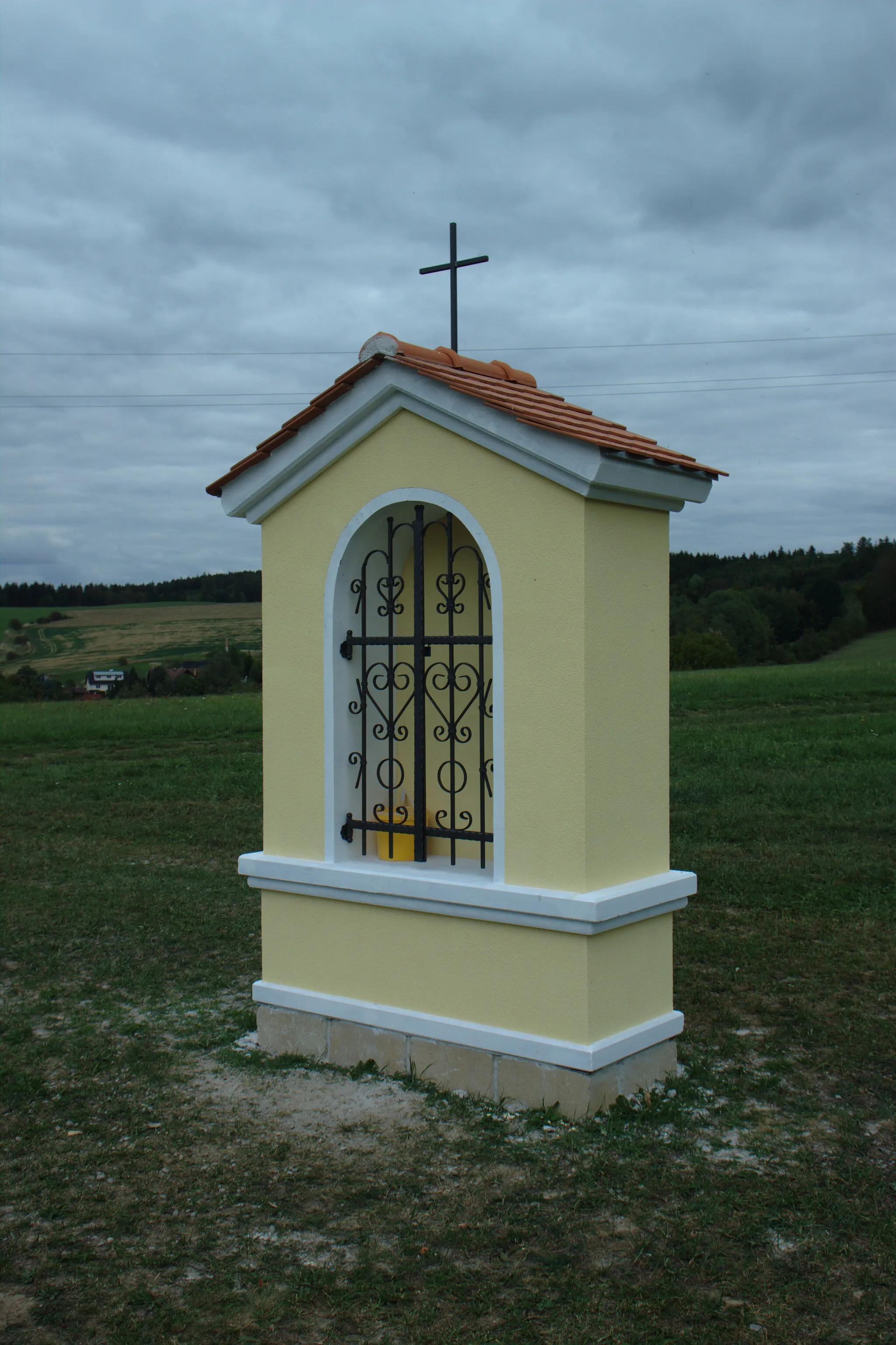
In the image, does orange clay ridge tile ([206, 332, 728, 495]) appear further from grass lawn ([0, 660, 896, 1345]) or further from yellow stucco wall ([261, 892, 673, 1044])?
grass lawn ([0, 660, 896, 1345])

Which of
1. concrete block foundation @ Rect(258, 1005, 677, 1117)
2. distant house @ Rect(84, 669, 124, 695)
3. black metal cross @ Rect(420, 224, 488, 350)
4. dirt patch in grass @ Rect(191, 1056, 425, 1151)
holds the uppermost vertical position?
black metal cross @ Rect(420, 224, 488, 350)

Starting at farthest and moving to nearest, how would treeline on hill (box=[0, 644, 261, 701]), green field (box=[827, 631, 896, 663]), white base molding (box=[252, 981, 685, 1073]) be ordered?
green field (box=[827, 631, 896, 663]) → treeline on hill (box=[0, 644, 261, 701]) → white base molding (box=[252, 981, 685, 1073])

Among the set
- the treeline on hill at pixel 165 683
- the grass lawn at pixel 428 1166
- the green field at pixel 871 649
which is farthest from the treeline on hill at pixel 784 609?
the grass lawn at pixel 428 1166

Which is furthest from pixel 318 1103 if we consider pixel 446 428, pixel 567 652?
pixel 446 428

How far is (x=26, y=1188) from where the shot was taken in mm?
4238

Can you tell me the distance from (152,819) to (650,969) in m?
8.63

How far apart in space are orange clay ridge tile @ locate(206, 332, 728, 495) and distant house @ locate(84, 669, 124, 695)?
2359 cm

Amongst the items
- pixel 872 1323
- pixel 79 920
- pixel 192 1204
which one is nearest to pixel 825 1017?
pixel 872 1323

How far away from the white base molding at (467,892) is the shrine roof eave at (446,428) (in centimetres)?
161

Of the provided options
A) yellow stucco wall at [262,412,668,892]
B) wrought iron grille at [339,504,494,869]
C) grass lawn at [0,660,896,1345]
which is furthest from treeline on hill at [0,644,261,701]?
yellow stucco wall at [262,412,668,892]

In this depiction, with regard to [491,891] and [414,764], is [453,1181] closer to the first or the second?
[491,891]

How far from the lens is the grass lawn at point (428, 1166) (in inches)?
133

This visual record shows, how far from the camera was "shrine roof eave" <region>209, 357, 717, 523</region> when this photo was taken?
178 inches

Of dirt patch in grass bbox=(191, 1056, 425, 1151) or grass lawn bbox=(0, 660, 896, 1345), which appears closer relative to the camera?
grass lawn bbox=(0, 660, 896, 1345)
